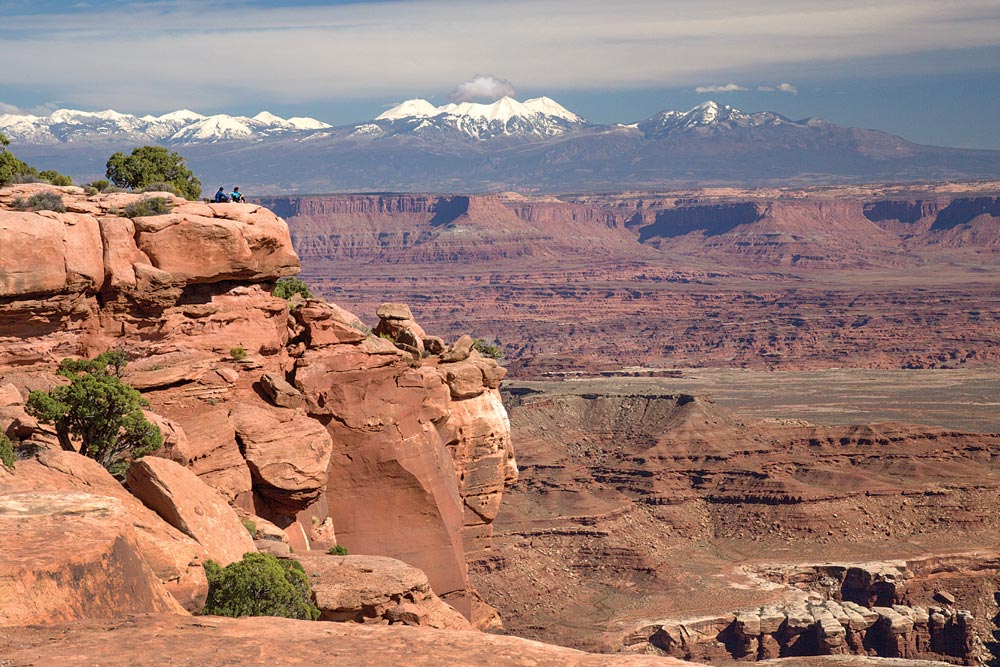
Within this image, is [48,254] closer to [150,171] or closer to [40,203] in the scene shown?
[40,203]

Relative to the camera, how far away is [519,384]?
185125 millimetres

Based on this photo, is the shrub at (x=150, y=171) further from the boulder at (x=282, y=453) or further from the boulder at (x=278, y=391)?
the boulder at (x=282, y=453)

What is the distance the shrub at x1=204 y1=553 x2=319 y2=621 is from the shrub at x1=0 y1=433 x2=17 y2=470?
16.0ft

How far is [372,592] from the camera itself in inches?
1175

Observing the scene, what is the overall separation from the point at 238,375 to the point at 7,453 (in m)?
9.23

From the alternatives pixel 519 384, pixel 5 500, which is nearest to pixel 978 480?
pixel 519 384

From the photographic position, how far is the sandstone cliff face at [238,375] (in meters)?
32.2

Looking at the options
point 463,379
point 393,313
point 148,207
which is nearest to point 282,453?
point 148,207

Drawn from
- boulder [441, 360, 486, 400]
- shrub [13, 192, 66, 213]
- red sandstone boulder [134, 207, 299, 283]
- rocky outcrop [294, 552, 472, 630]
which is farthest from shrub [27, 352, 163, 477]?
boulder [441, 360, 486, 400]

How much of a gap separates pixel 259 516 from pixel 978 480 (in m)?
104

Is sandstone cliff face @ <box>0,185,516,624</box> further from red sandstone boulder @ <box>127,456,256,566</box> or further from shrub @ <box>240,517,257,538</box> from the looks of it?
shrub @ <box>240,517,257,538</box>

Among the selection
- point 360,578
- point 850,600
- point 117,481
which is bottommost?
point 850,600

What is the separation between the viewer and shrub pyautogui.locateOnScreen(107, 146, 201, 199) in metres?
48.7

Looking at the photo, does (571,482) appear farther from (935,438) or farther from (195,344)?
(195,344)
